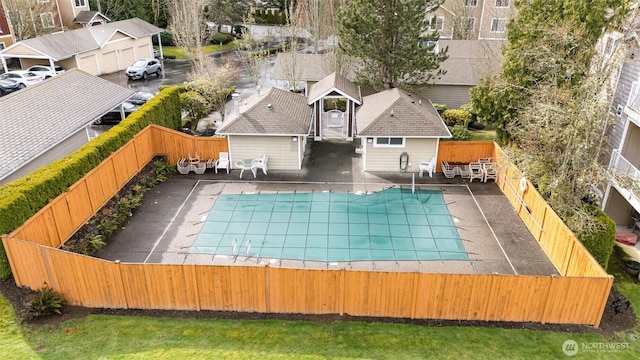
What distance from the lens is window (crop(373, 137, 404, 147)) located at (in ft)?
72.0

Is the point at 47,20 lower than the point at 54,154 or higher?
higher

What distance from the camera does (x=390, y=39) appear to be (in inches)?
1025

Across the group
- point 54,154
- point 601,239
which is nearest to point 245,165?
point 54,154

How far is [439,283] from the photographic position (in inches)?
476

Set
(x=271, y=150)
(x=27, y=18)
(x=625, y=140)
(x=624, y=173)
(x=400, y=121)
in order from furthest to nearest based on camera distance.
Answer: (x=27, y=18) < (x=271, y=150) < (x=400, y=121) < (x=625, y=140) < (x=624, y=173)

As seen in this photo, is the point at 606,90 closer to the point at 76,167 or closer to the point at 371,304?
the point at 371,304

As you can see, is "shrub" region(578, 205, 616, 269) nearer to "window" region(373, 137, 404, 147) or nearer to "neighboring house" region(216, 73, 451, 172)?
"neighboring house" region(216, 73, 451, 172)

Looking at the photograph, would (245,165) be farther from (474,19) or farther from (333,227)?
(474,19)

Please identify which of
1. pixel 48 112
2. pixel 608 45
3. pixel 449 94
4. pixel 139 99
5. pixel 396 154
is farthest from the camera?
pixel 449 94

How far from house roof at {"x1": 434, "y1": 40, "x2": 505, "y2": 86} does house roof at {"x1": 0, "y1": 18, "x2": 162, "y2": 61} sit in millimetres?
29229

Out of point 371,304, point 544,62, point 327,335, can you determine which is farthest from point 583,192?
point 327,335

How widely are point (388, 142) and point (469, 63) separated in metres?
14.2

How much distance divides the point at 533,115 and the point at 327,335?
10749 mm

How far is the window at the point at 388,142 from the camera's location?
72.0 feet
